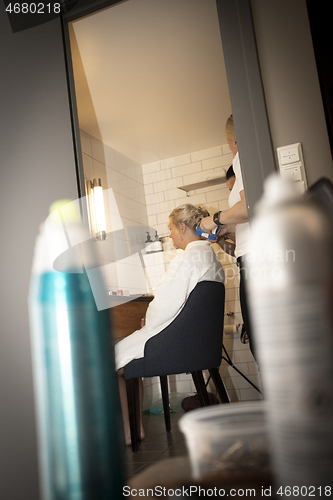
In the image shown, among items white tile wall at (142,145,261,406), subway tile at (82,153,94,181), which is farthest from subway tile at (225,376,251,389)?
subway tile at (82,153,94,181)

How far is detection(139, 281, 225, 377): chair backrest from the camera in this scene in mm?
1467

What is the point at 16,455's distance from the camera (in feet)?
4.01

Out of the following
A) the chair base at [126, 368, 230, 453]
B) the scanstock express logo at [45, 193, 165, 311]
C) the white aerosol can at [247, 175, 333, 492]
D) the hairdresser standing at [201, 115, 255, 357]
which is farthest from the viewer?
the chair base at [126, 368, 230, 453]

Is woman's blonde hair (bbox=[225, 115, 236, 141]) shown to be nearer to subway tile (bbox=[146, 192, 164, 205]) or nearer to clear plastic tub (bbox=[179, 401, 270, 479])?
subway tile (bbox=[146, 192, 164, 205])

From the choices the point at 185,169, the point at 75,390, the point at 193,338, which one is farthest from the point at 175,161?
the point at 75,390

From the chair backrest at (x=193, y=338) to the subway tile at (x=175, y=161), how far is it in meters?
0.48

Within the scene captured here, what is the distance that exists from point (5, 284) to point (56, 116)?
0.61 metres

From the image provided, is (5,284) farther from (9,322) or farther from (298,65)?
(298,65)

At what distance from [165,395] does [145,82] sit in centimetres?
121

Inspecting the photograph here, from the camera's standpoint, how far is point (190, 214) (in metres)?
1.62

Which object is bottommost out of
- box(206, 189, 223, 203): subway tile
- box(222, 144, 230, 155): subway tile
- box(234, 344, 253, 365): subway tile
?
box(234, 344, 253, 365): subway tile

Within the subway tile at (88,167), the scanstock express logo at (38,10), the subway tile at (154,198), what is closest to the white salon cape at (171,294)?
the subway tile at (154,198)

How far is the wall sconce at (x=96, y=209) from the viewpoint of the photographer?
52.5 inches

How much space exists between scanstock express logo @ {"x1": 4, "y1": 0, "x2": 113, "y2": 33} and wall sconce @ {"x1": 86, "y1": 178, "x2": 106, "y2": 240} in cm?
61
